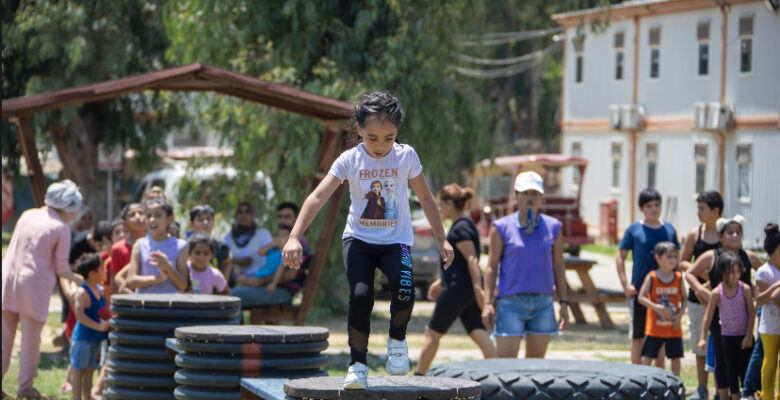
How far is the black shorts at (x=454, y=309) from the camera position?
1012cm

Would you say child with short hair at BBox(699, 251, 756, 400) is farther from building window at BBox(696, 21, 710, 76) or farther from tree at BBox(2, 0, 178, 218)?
building window at BBox(696, 21, 710, 76)

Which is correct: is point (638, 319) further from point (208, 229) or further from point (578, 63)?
point (578, 63)

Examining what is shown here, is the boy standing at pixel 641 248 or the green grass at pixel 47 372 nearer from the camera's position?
the boy standing at pixel 641 248

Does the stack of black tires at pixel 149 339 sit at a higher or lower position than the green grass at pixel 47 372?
higher

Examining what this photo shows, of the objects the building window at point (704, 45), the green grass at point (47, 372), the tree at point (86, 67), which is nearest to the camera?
the green grass at point (47, 372)

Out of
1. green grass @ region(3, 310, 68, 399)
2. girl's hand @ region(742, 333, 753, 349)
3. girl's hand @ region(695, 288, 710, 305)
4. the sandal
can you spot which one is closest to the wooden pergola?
green grass @ region(3, 310, 68, 399)

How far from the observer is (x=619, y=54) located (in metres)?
38.5

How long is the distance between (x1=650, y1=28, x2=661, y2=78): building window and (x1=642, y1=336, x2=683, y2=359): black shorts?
2684 centimetres

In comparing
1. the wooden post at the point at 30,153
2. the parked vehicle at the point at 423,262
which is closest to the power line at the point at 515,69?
the parked vehicle at the point at 423,262

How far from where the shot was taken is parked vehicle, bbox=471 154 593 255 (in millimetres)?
27281

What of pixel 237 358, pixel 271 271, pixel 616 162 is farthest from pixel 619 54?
pixel 237 358

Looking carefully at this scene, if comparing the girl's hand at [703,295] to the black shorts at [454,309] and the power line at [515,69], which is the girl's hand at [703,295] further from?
the power line at [515,69]

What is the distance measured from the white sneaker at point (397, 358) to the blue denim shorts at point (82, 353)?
15.6 ft

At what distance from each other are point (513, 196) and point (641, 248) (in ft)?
45.9
